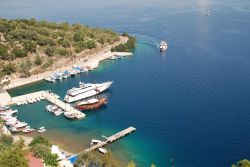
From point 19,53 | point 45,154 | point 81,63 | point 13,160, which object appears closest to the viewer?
point 13,160

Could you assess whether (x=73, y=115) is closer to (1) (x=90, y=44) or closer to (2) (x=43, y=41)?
(2) (x=43, y=41)

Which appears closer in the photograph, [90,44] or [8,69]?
[8,69]

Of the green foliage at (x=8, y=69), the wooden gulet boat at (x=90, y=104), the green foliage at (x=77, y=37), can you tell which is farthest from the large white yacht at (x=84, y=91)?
the green foliage at (x=77, y=37)

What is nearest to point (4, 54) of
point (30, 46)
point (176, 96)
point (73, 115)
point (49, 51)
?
point (30, 46)

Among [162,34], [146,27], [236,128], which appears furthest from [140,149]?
[146,27]

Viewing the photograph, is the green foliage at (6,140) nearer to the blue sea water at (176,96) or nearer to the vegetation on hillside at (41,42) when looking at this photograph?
the blue sea water at (176,96)

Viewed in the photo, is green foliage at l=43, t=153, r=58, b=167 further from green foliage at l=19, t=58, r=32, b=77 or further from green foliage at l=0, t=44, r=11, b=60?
green foliage at l=0, t=44, r=11, b=60
